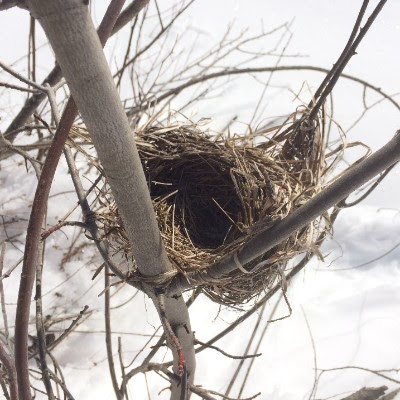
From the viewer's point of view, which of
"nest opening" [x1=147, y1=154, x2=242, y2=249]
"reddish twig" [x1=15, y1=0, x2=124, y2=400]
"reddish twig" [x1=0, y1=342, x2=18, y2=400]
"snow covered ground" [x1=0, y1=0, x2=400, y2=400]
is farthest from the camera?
"snow covered ground" [x1=0, y1=0, x2=400, y2=400]

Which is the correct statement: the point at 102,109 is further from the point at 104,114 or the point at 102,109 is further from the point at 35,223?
the point at 35,223

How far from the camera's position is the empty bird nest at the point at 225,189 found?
809mm

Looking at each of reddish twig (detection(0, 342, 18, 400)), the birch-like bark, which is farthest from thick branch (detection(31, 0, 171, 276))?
reddish twig (detection(0, 342, 18, 400))

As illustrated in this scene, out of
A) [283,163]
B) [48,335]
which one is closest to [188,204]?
[283,163]

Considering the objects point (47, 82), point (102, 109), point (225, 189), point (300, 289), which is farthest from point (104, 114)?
point (300, 289)

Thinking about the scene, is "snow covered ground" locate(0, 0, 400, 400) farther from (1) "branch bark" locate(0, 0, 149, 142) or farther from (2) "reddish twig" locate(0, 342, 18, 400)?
(2) "reddish twig" locate(0, 342, 18, 400)

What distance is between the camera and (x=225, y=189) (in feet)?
3.45

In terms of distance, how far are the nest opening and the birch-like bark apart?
0.81ft

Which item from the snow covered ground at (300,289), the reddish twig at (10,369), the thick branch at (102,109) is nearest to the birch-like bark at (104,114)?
the thick branch at (102,109)

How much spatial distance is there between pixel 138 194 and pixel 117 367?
3.32 ft

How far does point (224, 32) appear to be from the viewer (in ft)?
6.73

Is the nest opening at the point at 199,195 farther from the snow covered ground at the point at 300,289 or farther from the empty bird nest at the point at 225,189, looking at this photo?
the snow covered ground at the point at 300,289

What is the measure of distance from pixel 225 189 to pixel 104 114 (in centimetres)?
54

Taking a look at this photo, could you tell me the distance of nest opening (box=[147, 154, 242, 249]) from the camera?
3.22 ft
